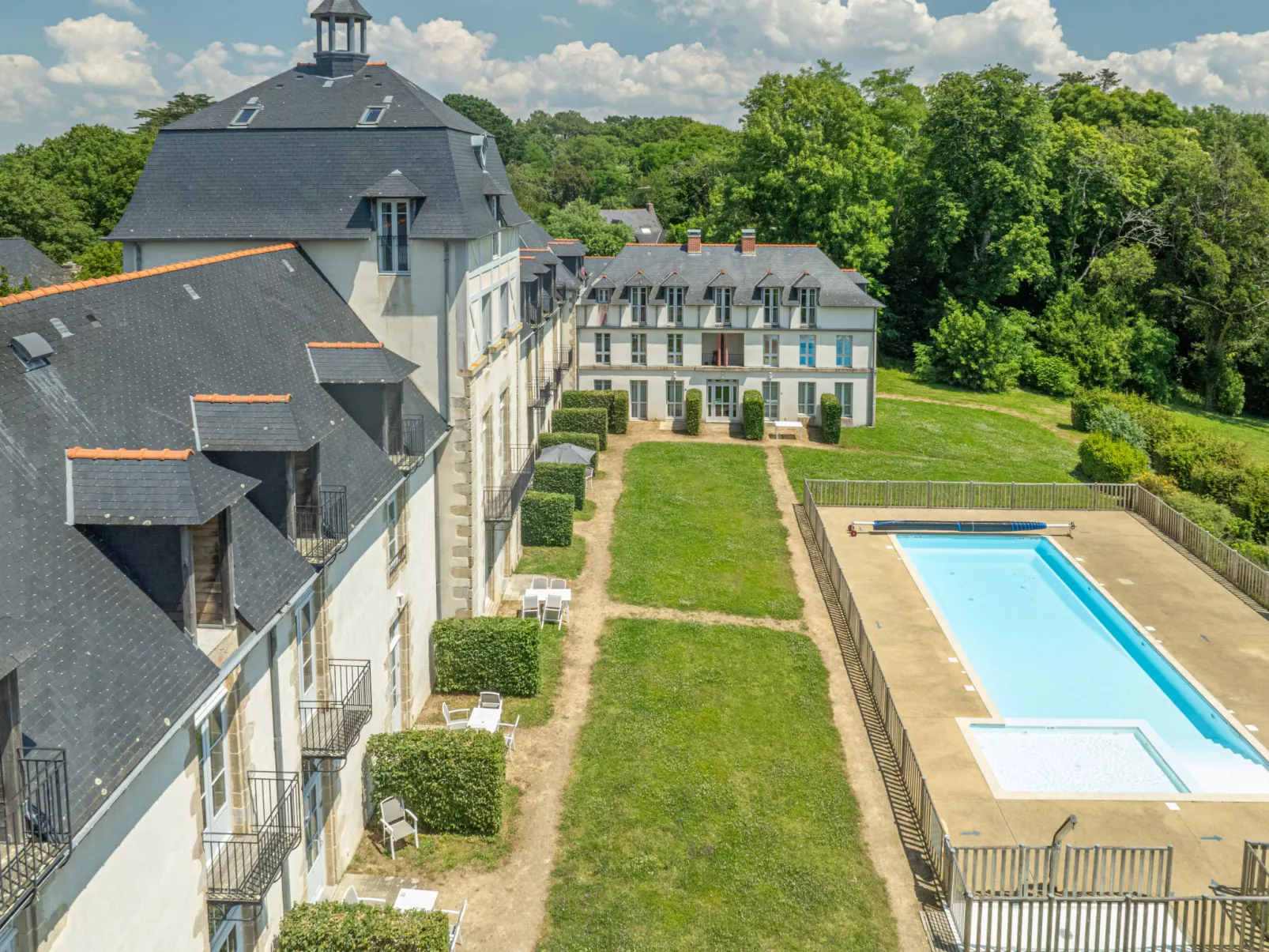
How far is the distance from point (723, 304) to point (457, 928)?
38448 millimetres

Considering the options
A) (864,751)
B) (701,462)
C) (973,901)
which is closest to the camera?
(973,901)

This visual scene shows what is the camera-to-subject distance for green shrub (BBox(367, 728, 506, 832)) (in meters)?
18.8

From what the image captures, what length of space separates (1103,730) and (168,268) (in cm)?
2193

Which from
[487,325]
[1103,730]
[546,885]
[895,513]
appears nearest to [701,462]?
[895,513]

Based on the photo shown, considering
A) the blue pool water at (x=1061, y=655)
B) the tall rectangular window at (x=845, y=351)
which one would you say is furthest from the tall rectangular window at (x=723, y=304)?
the blue pool water at (x=1061, y=655)

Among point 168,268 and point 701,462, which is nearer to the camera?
point 168,268

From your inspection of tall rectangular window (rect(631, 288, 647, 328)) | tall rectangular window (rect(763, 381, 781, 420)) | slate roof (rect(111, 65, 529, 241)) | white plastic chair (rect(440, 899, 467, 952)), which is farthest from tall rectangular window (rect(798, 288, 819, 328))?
white plastic chair (rect(440, 899, 467, 952))

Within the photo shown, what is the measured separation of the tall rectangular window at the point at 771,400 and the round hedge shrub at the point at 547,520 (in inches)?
767

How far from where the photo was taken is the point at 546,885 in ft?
58.4

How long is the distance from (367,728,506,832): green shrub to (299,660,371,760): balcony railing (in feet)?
4.25

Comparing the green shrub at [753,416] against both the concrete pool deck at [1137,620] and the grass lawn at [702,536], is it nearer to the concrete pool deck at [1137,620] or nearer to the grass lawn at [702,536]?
the grass lawn at [702,536]

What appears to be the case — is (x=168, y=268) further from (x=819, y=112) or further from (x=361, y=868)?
(x=819, y=112)

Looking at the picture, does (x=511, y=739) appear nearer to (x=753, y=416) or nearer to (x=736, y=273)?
(x=753, y=416)

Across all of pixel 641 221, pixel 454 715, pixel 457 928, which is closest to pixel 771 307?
pixel 454 715
